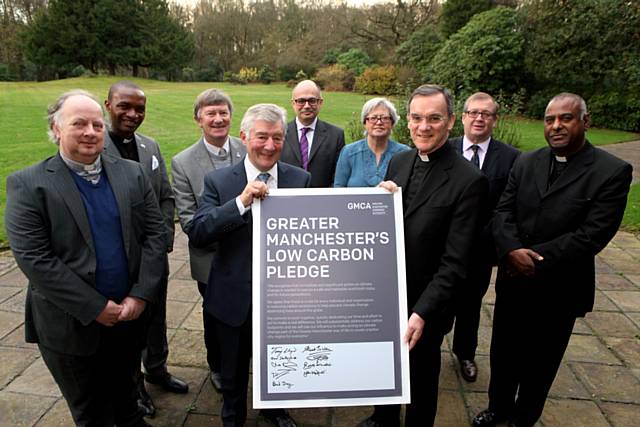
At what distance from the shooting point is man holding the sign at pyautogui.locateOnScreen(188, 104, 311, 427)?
2.24 meters

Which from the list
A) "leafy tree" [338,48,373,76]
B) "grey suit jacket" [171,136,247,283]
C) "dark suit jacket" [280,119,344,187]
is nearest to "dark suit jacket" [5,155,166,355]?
"grey suit jacket" [171,136,247,283]

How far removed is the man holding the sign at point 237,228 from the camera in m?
2.24

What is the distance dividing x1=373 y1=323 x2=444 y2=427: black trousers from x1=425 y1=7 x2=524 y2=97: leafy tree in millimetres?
16884

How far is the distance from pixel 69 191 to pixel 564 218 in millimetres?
2597

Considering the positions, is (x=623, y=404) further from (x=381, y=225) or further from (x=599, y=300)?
(x=381, y=225)

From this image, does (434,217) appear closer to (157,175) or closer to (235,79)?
(157,175)

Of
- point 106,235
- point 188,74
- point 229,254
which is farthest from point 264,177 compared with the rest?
point 188,74

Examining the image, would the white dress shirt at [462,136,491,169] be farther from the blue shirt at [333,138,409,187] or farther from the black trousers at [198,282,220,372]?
the black trousers at [198,282,220,372]

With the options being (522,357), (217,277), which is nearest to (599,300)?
(522,357)

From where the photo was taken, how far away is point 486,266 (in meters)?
3.18

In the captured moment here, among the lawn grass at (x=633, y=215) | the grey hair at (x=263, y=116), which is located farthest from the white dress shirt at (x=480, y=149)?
the lawn grass at (x=633, y=215)

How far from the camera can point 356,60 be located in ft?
104

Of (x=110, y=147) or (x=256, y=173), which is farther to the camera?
(x=110, y=147)

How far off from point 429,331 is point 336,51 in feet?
118
